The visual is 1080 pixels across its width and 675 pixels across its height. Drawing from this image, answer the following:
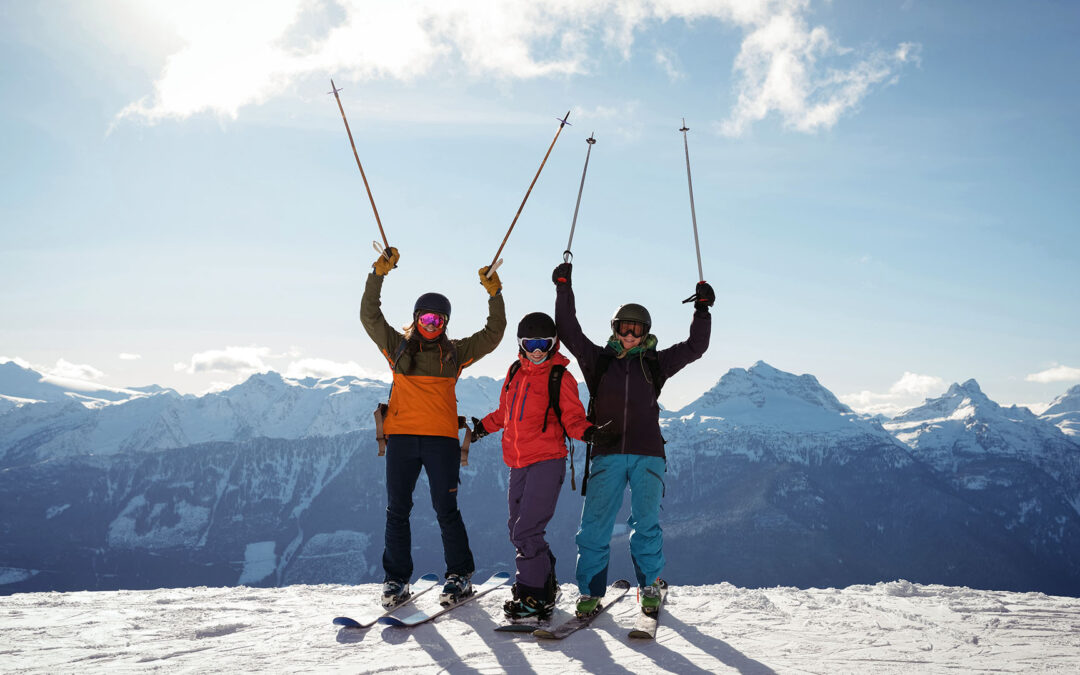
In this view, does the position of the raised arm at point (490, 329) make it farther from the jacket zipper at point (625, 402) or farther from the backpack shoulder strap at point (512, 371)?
the jacket zipper at point (625, 402)

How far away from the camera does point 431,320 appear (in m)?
7.30

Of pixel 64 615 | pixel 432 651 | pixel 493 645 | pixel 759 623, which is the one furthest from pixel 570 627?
pixel 64 615

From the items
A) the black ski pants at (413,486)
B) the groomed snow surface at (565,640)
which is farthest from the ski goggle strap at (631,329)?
the groomed snow surface at (565,640)

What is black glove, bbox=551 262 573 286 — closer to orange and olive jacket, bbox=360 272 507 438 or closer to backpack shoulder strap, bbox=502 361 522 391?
orange and olive jacket, bbox=360 272 507 438

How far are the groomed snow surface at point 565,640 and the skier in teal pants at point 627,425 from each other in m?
0.56

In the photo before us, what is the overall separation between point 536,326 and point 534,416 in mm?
895

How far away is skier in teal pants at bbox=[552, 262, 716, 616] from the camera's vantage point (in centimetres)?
657

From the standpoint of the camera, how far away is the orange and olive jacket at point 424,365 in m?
7.16

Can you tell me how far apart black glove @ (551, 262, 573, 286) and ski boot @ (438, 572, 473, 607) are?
3303 millimetres

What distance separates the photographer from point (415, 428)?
7117 millimetres

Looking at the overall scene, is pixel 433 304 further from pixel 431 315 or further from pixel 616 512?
pixel 616 512

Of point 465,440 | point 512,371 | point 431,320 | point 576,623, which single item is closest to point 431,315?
point 431,320

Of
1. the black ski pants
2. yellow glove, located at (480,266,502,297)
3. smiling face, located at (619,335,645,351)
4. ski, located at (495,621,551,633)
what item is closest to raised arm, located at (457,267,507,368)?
yellow glove, located at (480,266,502,297)

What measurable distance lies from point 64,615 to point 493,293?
17.6 ft
